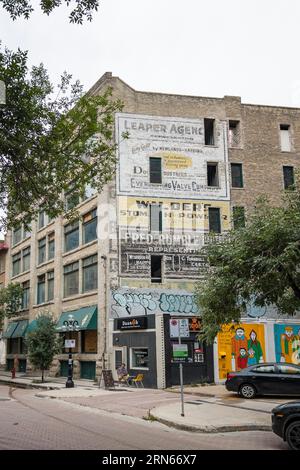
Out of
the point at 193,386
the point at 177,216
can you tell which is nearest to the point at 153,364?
the point at 193,386

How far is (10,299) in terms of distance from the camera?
43.9m

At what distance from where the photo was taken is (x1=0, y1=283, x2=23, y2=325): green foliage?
142 ft

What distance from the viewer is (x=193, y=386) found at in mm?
25891

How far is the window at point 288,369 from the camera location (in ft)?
65.0

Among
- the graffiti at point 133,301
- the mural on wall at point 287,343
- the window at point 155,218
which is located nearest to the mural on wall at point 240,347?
the mural on wall at point 287,343

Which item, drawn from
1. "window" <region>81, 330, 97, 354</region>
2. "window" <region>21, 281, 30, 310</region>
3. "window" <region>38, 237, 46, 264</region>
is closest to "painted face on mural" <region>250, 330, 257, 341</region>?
"window" <region>81, 330, 97, 354</region>

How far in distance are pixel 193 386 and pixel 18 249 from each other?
27.7 m

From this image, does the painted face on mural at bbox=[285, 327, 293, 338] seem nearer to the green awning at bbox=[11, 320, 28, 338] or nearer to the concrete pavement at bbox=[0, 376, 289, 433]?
the concrete pavement at bbox=[0, 376, 289, 433]

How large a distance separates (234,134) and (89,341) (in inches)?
668

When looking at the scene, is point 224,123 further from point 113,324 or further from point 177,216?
point 113,324

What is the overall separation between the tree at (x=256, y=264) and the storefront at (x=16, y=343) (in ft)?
98.9

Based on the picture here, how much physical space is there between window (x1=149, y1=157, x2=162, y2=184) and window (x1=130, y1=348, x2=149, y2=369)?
10715 mm

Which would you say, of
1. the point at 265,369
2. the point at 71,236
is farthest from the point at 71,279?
the point at 265,369

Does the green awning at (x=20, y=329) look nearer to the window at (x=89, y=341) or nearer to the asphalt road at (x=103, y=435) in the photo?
the window at (x=89, y=341)
